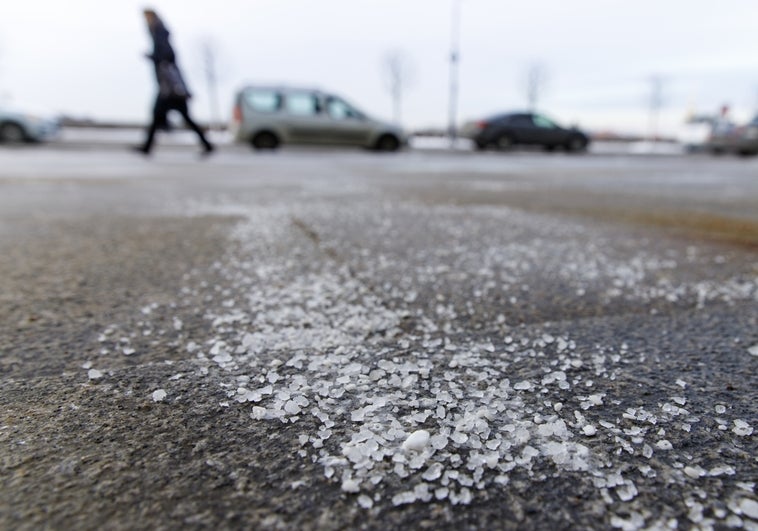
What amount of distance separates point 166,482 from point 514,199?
3.25m

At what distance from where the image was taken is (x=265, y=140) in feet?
34.9

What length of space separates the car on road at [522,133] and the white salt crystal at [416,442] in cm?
1412

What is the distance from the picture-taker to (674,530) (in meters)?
0.55

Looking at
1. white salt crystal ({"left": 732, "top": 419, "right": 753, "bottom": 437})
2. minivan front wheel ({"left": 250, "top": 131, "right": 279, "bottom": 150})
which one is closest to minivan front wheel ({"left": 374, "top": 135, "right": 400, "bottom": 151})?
minivan front wheel ({"left": 250, "top": 131, "right": 279, "bottom": 150})

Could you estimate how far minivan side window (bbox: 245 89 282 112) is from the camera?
34.5 ft

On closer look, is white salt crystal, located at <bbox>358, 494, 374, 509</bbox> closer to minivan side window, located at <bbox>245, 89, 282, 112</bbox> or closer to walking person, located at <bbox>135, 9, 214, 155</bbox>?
walking person, located at <bbox>135, 9, 214, 155</bbox>

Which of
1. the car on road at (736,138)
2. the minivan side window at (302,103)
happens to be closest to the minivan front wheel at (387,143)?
the minivan side window at (302,103)

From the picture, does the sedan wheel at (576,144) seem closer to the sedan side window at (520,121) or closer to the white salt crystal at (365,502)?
the sedan side window at (520,121)

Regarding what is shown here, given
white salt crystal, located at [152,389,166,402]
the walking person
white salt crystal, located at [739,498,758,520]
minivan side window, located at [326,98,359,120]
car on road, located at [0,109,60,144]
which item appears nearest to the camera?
white salt crystal, located at [739,498,758,520]

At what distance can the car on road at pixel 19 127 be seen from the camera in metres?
10.4

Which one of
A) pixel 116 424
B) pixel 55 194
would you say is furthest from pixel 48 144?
pixel 116 424

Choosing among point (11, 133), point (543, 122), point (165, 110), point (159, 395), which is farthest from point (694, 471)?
point (543, 122)

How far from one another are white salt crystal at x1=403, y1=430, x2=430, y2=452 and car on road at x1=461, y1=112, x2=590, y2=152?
14125 mm

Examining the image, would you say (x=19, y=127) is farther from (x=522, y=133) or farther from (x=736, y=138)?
(x=736, y=138)
